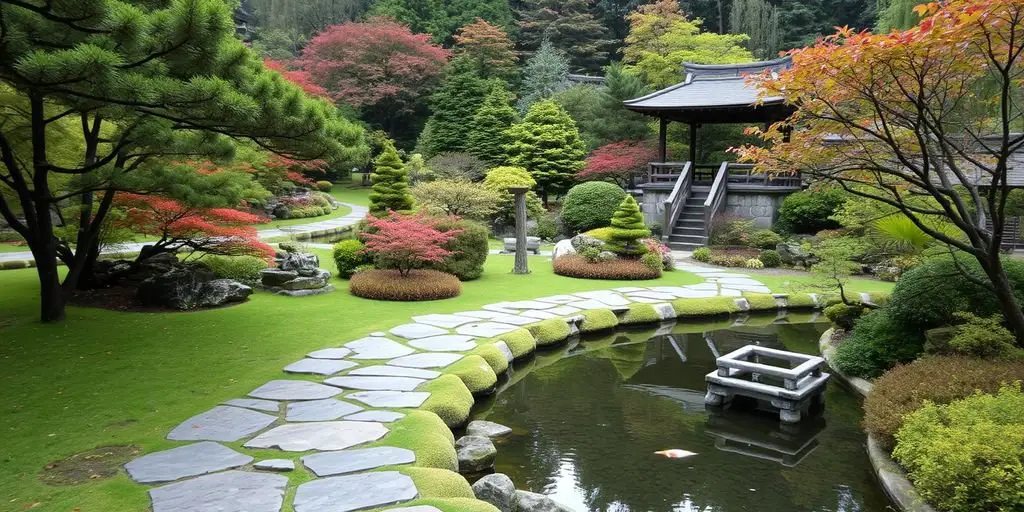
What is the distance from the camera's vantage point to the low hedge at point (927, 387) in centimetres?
504

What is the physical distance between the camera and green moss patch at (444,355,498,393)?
6.25 metres

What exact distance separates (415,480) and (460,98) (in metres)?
25.2

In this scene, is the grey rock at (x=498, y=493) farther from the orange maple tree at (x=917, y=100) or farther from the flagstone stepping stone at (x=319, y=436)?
the orange maple tree at (x=917, y=100)

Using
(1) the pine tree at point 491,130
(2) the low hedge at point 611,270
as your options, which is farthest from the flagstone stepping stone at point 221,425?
(1) the pine tree at point 491,130

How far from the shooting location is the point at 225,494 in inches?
143

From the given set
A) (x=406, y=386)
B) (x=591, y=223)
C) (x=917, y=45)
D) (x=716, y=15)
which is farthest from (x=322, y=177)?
(x=917, y=45)

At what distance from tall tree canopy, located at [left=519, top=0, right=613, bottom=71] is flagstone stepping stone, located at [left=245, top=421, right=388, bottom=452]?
32307 mm

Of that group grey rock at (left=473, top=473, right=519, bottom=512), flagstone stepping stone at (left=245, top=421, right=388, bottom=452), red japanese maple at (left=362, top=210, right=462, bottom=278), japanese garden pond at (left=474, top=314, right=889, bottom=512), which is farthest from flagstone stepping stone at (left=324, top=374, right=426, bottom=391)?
red japanese maple at (left=362, top=210, right=462, bottom=278)

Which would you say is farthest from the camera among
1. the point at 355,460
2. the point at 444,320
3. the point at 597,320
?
the point at 597,320

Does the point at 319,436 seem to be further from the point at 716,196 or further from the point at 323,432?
the point at 716,196

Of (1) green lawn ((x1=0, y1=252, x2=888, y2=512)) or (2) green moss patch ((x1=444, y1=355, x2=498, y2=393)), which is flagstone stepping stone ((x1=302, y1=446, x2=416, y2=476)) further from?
(2) green moss patch ((x1=444, y1=355, x2=498, y2=393))

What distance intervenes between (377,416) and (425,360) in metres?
1.66

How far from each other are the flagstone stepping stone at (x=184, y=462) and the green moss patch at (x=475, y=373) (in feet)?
7.96

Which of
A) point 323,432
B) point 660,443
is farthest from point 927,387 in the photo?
point 323,432
